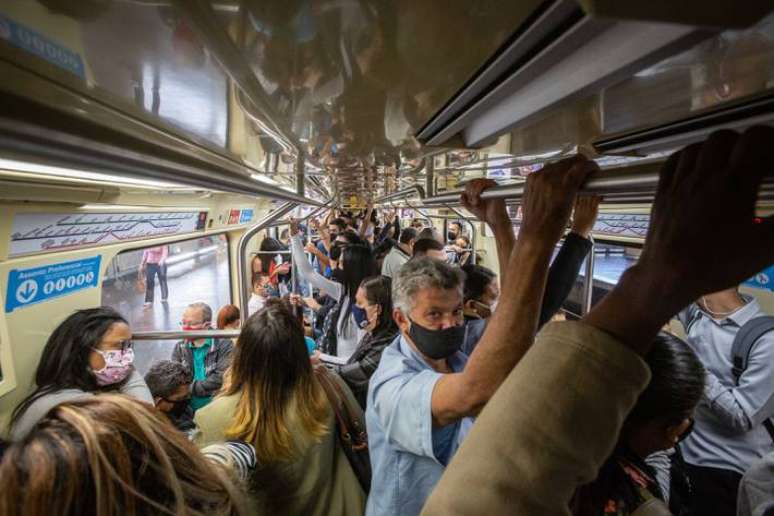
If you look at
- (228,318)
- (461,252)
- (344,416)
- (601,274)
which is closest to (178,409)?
(228,318)

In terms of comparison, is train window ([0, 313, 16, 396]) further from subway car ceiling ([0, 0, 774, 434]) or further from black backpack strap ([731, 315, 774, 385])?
black backpack strap ([731, 315, 774, 385])

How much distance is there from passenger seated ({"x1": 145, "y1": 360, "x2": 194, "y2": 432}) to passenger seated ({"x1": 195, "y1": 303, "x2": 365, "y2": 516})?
139cm

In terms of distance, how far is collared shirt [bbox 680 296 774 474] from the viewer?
2.08 meters

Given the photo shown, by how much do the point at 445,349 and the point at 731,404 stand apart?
6.25ft

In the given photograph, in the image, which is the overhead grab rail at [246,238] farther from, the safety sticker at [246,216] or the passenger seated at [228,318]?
the safety sticker at [246,216]

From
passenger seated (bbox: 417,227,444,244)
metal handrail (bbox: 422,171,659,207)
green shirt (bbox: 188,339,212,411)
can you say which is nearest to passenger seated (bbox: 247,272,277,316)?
green shirt (bbox: 188,339,212,411)

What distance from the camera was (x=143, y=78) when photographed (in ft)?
2.40

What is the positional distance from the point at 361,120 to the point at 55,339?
8.95ft

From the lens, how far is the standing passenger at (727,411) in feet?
6.83

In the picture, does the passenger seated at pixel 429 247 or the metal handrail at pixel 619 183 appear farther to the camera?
the passenger seated at pixel 429 247

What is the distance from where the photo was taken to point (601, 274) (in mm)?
7371

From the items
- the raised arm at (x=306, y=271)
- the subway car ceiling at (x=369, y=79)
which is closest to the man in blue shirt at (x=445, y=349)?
the subway car ceiling at (x=369, y=79)

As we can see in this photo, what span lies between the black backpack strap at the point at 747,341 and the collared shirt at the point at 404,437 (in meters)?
2.04

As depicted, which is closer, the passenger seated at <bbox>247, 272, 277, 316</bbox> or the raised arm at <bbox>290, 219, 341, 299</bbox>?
the raised arm at <bbox>290, 219, 341, 299</bbox>
